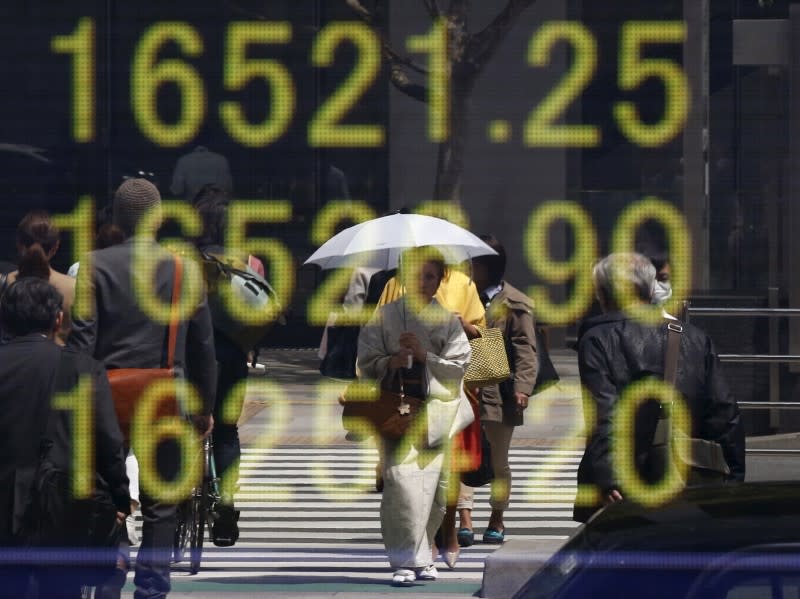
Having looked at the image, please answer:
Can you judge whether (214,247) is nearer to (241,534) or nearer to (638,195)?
(241,534)

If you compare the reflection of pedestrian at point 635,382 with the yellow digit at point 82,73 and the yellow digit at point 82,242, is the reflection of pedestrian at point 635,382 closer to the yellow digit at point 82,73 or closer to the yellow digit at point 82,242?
the yellow digit at point 82,242

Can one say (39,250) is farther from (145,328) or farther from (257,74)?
(257,74)

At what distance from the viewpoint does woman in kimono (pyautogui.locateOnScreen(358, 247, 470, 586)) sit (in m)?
7.16

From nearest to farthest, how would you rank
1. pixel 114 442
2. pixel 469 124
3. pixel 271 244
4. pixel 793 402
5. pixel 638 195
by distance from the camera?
1. pixel 114 442
2. pixel 793 402
3. pixel 271 244
4. pixel 469 124
5. pixel 638 195

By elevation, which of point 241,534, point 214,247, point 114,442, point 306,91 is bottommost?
point 241,534

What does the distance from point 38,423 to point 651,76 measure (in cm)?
971

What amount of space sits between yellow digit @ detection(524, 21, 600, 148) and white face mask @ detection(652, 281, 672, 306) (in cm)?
189

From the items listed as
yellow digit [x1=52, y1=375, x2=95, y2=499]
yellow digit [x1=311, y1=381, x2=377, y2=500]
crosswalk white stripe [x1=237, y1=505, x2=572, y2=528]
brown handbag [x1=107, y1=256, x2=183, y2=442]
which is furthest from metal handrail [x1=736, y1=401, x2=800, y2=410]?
yellow digit [x1=52, y1=375, x2=95, y2=499]

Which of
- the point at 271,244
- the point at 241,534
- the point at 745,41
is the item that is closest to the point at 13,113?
the point at 271,244

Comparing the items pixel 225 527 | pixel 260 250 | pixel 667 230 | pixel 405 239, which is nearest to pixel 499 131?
pixel 667 230

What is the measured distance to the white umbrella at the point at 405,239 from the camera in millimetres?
7949

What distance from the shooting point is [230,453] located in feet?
25.8

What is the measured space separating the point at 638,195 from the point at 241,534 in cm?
877

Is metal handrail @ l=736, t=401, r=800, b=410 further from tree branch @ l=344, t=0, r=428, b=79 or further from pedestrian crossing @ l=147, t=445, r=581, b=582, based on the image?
tree branch @ l=344, t=0, r=428, b=79
